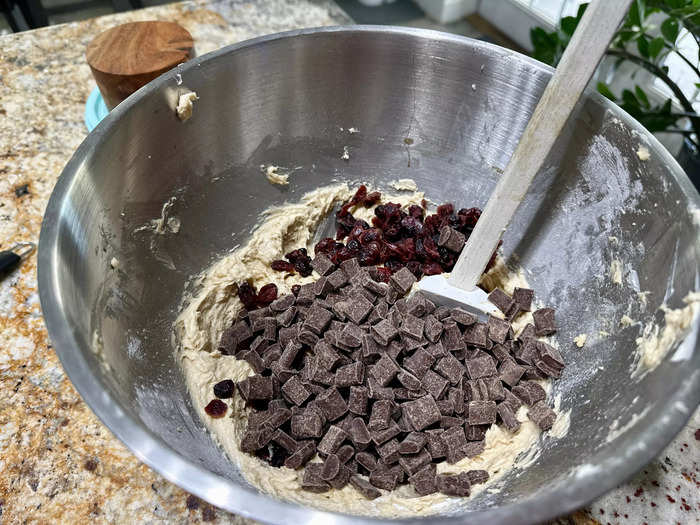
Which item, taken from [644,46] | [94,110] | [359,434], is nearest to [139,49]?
[94,110]

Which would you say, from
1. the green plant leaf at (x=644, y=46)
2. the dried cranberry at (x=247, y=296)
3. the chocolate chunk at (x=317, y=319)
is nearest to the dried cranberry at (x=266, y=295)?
the dried cranberry at (x=247, y=296)

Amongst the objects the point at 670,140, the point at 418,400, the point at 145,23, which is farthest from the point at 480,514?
the point at 670,140

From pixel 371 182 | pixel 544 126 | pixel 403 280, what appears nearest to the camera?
pixel 544 126

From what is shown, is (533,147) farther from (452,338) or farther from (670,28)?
(670,28)

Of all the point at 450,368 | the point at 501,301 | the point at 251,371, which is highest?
the point at 501,301

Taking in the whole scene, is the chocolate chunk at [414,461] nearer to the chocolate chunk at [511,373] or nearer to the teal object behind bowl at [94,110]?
the chocolate chunk at [511,373]
